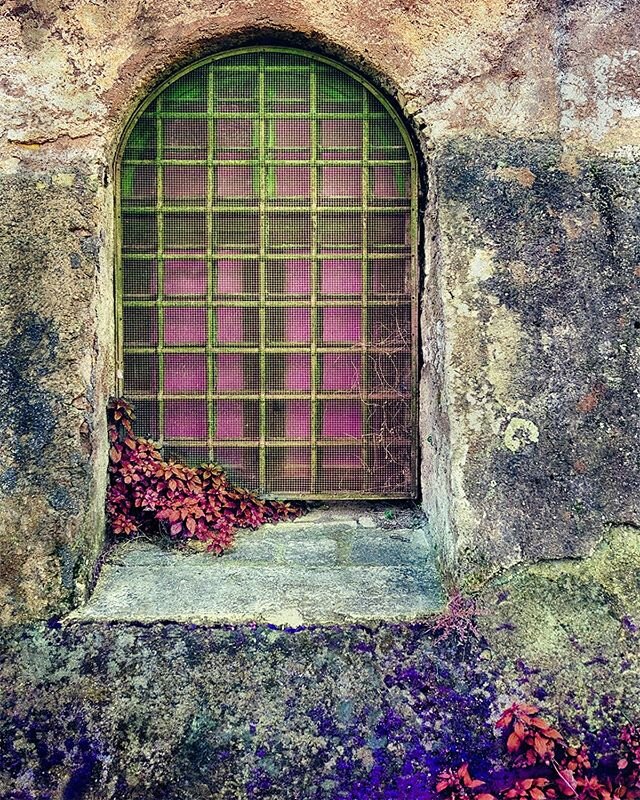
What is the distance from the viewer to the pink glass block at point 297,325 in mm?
3244

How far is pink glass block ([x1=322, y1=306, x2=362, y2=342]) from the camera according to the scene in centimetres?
324

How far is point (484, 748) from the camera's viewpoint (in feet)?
8.24

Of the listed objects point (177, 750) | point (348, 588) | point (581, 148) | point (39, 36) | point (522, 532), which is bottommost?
point (177, 750)

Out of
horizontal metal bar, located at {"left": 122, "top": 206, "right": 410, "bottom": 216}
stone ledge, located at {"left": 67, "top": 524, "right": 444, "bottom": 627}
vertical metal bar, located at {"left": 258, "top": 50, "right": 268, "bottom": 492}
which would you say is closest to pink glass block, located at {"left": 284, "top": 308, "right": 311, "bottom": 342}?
vertical metal bar, located at {"left": 258, "top": 50, "right": 268, "bottom": 492}

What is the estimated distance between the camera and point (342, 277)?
3227 mm

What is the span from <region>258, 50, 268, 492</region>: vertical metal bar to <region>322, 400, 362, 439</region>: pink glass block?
0.31m

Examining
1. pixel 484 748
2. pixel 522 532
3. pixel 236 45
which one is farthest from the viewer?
pixel 236 45

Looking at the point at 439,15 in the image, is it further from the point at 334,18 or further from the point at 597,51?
the point at 597,51

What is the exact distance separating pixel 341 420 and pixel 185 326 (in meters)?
0.90

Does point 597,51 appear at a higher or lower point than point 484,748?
higher

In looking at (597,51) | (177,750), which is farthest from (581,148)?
(177,750)

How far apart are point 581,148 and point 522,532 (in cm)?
166

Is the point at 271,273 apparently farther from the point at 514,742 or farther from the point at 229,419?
the point at 514,742

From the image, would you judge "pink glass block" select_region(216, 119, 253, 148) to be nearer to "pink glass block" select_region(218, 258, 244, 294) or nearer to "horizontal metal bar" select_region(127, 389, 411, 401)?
"pink glass block" select_region(218, 258, 244, 294)
